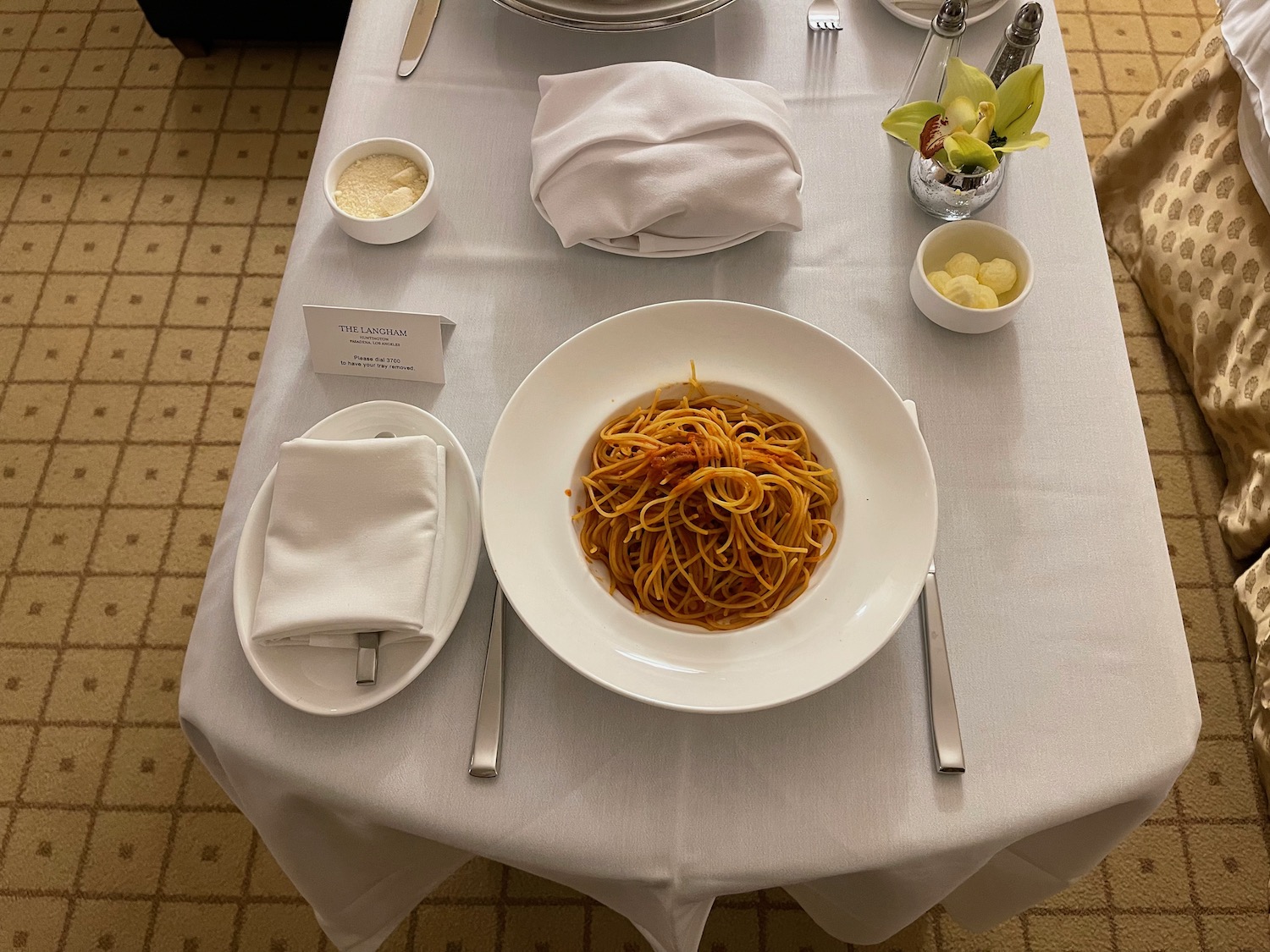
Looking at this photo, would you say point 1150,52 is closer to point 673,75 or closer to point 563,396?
point 673,75

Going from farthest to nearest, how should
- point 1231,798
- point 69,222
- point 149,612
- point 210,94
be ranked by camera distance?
point 210,94, point 69,222, point 149,612, point 1231,798

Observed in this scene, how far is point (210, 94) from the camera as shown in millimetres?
2275

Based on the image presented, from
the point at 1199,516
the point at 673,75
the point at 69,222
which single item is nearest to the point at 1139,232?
the point at 1199,516

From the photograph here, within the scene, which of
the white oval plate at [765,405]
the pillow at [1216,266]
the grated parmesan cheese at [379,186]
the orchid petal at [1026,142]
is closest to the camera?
the white oval plate at [765,405]

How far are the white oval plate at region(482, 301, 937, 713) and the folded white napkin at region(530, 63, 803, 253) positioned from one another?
0.17 metres

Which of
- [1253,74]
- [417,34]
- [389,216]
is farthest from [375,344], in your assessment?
[1253,74]

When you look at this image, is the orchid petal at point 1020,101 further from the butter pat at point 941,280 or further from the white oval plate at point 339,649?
the white oval plate at point 339,649

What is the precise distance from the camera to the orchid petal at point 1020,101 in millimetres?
945

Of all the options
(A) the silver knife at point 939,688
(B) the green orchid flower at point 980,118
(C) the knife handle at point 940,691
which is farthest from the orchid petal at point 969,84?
(C) the knife handle at point 940,691

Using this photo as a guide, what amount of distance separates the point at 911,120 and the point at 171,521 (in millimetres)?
1459

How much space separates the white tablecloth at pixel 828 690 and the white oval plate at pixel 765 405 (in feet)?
0.27

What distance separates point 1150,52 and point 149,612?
2571 mm

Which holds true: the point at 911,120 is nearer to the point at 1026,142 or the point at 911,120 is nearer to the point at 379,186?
the point at 1026,142

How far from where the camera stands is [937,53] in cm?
106
